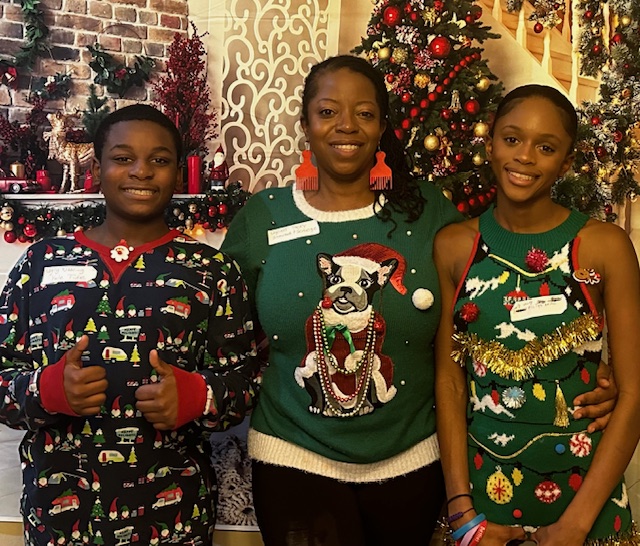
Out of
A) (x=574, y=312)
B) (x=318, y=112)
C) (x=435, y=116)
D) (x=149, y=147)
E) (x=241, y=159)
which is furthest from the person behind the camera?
(x=241, y=159)

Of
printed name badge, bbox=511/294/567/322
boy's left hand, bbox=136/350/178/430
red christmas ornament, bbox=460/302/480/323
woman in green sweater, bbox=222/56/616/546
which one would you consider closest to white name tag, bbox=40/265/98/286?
boy's left hand, bbox=136/350/178/430

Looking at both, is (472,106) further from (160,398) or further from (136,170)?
(160,398)

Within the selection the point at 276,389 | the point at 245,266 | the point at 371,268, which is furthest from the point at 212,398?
the point at 371,268

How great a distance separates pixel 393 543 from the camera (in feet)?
5.51

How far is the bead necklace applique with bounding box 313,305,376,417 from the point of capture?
65.2 inches

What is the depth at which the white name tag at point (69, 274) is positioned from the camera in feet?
5.18

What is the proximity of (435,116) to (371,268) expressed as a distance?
1.01 meters

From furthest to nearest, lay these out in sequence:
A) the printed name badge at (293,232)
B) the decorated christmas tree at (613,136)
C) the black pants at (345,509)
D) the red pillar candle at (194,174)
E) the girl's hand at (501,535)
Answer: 1. the red pillar candle at (194,174)
2. the decorated christmas tree at (613,136)
3. the printed name badge at (293,232)
4. the black pants at (345,509)
5. the girl's hand at (501,535)

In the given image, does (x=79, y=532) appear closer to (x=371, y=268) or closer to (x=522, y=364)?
(x=371, y=268)

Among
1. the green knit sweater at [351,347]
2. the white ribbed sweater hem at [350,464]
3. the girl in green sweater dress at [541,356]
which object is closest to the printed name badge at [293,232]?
the green knit sweater at [351,347]

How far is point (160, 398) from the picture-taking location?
146 cm

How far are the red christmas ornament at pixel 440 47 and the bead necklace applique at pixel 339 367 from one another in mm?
1244

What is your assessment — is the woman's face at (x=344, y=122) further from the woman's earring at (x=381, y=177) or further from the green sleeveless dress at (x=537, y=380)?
the green sleeveless dress at (x=537, y=380)

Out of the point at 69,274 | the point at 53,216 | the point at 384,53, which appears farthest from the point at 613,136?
the point at 53,216
